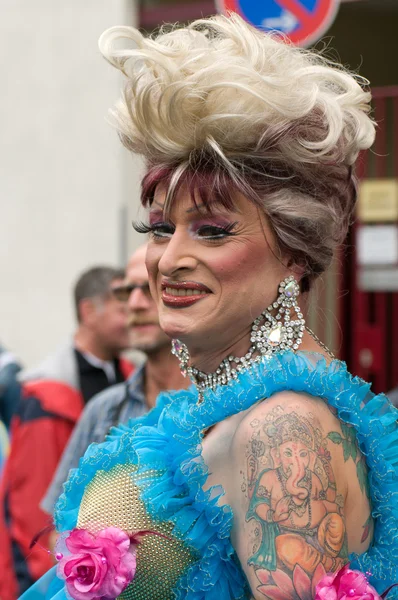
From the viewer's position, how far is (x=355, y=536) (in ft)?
6.61

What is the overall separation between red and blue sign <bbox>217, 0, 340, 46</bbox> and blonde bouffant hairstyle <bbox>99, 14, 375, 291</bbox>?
2398mm

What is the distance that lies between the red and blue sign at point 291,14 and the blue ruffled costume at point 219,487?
2.80 m

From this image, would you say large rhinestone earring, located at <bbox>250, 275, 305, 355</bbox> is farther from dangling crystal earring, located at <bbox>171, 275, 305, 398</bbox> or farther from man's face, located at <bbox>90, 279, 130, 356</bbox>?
man's face, located at <bbox>90, 279, 130, 356</bbox>

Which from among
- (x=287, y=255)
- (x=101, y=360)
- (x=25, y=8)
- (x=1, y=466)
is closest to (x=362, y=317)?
(x=101, y=360)

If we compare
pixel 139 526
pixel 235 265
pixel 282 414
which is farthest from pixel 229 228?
pixel 139 526

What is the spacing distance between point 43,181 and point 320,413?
5870mm

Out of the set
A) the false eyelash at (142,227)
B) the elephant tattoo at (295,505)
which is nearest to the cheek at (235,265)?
the false eyelash at (142,227)

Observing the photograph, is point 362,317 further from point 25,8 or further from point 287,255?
point 287,255

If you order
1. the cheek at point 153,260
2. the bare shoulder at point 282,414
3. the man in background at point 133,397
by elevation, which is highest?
the cheek at point 153,260

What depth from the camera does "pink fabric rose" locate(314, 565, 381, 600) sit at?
1807mm

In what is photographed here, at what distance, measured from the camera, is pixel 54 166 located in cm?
745

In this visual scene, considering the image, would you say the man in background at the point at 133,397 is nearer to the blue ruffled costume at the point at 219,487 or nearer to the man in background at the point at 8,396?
the man in background at the point at 8,396

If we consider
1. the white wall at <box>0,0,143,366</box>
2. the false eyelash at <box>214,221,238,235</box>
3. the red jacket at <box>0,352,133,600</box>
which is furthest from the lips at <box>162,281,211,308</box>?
the white wall at <box>0,0,143,366</box>

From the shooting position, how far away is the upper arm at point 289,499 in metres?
1.84
